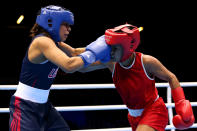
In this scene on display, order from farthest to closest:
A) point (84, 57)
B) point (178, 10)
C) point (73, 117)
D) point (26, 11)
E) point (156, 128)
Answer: point (178, 10) < point (26, 11) < point (73, 117) < point (156, 128) < point (84, 57)

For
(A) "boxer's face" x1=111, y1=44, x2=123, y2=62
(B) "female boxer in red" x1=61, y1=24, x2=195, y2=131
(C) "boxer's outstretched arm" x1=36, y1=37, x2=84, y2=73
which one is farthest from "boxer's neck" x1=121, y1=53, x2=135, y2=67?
(C) "boxer's outstretched arm" x1=36, y1=37, x2=84, y2=73

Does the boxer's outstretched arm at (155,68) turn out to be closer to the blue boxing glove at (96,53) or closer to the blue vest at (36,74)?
the blue boxing glove at (96,53)

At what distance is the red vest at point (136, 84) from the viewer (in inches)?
85.3

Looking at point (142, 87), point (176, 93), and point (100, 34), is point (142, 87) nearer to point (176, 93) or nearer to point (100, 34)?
point (176, 93)

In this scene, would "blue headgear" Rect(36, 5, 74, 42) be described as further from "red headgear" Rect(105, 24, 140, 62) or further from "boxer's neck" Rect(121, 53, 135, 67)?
"boxer's neck" Rect(121, 53, 135, 67)

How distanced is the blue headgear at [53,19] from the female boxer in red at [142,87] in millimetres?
365

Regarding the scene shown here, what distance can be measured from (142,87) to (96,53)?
488mm

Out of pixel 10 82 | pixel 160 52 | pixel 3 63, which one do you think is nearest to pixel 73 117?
pixel 10 82

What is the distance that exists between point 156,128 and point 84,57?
73 centimetres

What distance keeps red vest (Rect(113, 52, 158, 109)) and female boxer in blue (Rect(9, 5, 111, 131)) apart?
280 millimetres

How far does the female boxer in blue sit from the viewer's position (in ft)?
6.07

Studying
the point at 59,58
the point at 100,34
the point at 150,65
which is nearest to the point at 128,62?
the point at 150,65

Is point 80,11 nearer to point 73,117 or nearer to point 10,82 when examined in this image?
point 10,82

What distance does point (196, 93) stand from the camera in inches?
326
